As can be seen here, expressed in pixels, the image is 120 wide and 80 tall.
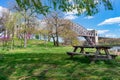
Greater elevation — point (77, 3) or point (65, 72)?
point (77, 3)

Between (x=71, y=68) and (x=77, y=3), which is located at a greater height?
(x=77, y=3)

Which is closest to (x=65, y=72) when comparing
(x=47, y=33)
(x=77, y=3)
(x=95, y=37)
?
(x=77, y=3)

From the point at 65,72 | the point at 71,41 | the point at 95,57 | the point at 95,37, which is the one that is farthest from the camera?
the point at 95,37

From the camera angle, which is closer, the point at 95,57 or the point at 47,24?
the point at 95,57

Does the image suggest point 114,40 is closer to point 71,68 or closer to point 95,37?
point 95,37

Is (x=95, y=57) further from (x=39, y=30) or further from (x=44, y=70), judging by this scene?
(x=39, y=30)

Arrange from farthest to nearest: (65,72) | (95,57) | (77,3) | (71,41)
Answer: (71,41) → (95,57) → (77,3) → (65,72)

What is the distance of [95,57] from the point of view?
12094 mm

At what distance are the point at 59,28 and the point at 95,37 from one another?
22155mm

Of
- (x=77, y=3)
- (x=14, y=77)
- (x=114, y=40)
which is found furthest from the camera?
(x=114, y=40)

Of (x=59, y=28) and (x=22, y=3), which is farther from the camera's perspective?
(x=59, y=28)

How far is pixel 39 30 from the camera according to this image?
4947 cm

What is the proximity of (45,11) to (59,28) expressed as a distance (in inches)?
1552

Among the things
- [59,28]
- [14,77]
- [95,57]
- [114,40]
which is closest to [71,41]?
[59,28]
